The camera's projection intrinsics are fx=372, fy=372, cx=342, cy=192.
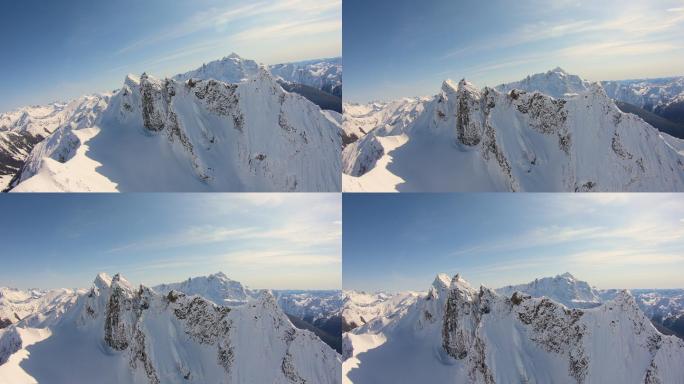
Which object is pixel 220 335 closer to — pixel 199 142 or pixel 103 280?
pixel 103 280

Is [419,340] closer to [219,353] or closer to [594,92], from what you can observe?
[219,353]

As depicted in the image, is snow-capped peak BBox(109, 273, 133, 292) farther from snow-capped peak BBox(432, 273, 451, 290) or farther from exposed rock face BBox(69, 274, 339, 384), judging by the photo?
snow-capped peak BBox(432, 273, 451, 290)

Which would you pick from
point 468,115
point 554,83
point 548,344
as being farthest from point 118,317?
point 554,83

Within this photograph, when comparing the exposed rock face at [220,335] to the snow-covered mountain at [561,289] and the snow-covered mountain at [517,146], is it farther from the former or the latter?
the snow-covered mountain at [561,289]

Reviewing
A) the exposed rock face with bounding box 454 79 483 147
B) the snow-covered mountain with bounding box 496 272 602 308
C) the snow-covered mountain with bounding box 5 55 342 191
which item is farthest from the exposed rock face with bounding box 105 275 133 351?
the snow-covered mountain with bounding box 496 272 602 308

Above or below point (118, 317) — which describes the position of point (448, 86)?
above

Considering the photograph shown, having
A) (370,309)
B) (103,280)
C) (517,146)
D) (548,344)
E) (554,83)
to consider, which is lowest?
(370,309)
